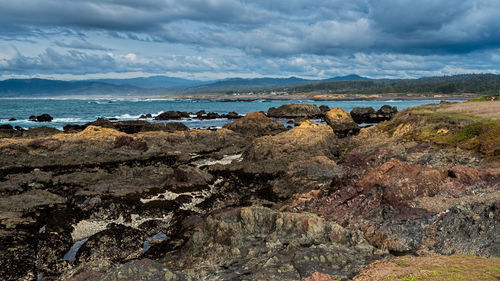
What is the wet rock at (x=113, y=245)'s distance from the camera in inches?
635

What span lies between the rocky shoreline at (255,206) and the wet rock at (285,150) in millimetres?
160

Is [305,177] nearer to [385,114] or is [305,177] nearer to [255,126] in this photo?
[255,126]

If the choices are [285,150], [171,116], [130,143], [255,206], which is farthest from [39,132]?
[171,116]

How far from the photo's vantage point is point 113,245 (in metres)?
17.0

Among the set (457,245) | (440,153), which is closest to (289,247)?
(457,245)

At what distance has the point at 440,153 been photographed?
1086 inches

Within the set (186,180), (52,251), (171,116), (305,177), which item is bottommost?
(52,251)

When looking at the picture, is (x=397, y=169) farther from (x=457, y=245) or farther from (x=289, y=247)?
(x=289, y=247)

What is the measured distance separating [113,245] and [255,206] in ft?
24.6

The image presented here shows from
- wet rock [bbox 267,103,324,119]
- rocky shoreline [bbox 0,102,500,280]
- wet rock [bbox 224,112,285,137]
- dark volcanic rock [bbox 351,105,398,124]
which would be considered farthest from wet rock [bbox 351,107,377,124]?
rocky shoreline [bbox 0,102,500,280]

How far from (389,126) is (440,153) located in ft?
43.2

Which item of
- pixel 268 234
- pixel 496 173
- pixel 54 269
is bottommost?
pixel 54 269

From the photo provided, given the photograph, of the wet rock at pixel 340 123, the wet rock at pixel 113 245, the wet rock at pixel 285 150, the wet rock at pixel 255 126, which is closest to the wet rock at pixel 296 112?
the wet rock at pixel 340 123

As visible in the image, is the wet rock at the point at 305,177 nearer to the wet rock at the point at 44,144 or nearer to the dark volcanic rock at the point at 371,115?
the wet rock at the point at 44,144
